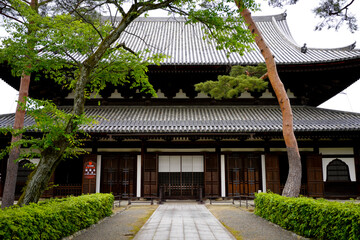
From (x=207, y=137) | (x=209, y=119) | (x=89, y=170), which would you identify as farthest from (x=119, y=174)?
(x=209, y=119)

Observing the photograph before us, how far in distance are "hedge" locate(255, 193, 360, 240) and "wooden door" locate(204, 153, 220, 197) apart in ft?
17.0

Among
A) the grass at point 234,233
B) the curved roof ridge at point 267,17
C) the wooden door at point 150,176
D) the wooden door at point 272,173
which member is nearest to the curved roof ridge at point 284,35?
the curved roof ridge at point 267,17

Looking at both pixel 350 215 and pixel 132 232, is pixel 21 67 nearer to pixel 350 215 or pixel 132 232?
pixel 132 232

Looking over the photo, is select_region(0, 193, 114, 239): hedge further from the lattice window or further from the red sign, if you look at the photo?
the lattice window

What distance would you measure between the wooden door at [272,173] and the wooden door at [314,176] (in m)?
1.42

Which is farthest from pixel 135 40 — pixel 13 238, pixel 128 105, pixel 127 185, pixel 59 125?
pixel 13 238

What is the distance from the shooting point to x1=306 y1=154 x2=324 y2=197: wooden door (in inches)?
490

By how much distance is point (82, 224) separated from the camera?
6.30 m

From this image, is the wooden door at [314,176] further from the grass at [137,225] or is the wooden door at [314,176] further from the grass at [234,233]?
the grass at [137,225]

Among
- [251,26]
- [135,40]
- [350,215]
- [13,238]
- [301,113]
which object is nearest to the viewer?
[13,238]

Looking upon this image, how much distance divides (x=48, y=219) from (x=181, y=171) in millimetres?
9017

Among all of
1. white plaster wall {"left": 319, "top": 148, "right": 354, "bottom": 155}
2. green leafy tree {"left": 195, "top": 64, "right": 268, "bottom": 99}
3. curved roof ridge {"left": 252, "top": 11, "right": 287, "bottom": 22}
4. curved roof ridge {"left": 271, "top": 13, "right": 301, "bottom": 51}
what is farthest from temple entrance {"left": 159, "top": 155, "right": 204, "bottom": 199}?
curved roof ridge {"left": 252, "top": 11, "right": 287, "bottom": 22}

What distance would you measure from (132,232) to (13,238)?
319cm

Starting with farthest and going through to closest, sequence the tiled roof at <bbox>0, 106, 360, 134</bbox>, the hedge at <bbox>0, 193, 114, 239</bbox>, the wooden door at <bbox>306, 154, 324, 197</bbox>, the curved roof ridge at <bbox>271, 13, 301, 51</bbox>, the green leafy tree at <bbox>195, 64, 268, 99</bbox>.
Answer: the curved roof ridge at <bbox>271, 13, 301, 51</bbox>
the wooden door at <bbox>306, 154, 324, 197</bbox>
the tiled roof at <bbox>0, 106, 360, 134</bbox>
the green leafy tree at <bbox>195, 64, 268, 99</bbox>
the hedge at <bbox>0, 193, 114, 239</bbox>
